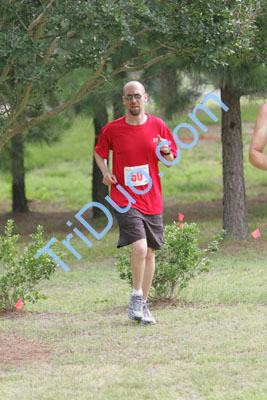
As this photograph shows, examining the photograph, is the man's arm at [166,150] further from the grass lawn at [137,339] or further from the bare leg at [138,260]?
the grass lawn at [137,339]

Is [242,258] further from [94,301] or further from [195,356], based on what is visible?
[195,356]

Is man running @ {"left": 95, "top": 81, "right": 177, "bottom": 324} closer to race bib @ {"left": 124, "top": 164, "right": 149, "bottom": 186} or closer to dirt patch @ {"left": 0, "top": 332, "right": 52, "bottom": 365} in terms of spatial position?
race bib @ {"left": 124, "top": 164, "right": 149, "bottom": 186}

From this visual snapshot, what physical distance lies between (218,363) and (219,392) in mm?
463

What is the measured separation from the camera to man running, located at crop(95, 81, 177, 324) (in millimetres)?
4699

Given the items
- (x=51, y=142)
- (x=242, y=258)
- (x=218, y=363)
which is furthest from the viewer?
(x=51, y=142)

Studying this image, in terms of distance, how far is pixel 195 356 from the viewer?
3.95 m

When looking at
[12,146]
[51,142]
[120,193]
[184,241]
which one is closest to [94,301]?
[184,241]

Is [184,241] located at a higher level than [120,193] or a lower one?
lower

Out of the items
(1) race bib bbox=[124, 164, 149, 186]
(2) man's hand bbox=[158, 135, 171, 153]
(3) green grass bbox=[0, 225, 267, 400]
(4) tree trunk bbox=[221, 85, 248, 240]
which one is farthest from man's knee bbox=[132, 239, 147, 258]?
(4) tree trunk bbox=[221, 85, 248, 240]

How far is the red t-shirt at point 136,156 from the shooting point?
185 inches

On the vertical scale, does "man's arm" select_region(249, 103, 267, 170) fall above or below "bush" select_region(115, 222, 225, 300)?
above

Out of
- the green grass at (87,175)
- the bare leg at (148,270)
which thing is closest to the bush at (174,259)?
the bare leg at (148,270)

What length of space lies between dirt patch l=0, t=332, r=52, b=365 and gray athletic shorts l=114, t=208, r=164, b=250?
89 centimetres

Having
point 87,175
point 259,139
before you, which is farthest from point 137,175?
point 87,175
